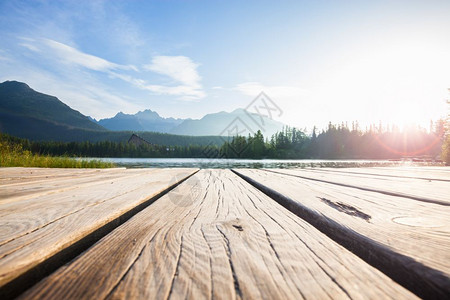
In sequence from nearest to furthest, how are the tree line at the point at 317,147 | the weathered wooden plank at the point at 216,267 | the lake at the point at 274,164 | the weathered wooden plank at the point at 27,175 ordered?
the weathered wooden plank at the point at 216,267, the weathered wooden plank at the point at 27,175, the lake at the point at 274,164, the tree line at the point at 317,147

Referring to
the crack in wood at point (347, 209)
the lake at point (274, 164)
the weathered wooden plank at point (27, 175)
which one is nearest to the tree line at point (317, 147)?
the lake at point (274, 164)

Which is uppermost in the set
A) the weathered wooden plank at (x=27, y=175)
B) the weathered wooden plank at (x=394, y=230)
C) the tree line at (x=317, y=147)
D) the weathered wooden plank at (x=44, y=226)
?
the tree line at (x=317, y=147)

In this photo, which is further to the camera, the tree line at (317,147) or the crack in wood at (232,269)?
the tree line at (317,147)

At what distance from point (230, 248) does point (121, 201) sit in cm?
80

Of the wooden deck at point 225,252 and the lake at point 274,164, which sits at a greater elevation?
the wooden deck at point 225,252

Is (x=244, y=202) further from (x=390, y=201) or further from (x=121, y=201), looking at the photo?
(x=390, y=201)

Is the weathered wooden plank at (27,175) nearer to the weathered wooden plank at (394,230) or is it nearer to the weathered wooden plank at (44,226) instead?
the weathered wooden plank at (44,226)

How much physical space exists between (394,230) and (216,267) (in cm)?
63

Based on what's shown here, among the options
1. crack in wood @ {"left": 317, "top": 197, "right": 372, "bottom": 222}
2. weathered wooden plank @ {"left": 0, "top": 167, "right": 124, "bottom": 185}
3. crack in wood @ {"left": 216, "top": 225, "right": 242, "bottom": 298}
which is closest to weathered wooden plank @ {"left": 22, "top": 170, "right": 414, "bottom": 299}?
crack in wood @ {"left": 216, "top": 225, "right": 242, "bottom": 298}

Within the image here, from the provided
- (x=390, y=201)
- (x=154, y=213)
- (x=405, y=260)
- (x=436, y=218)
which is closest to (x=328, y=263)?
(x=405, y=260)

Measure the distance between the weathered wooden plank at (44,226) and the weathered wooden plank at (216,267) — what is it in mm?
65

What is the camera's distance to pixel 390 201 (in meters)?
1.30

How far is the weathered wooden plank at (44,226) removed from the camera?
0.55m

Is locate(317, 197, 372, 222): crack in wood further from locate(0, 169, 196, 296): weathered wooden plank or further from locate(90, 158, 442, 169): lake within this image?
locate(90, 158, 442, 169): lake
